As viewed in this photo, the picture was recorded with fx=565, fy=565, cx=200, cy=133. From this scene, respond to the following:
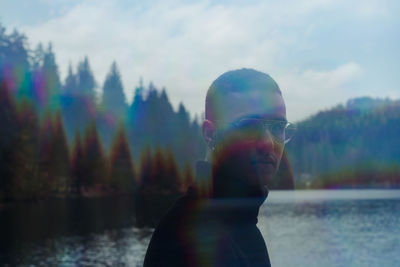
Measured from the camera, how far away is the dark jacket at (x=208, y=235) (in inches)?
43.6

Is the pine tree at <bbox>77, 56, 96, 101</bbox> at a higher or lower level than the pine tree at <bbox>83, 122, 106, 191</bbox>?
higher

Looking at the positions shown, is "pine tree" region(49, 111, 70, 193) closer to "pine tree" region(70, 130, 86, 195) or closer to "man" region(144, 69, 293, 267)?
"pine tree" region(70, 130, 86, 195)

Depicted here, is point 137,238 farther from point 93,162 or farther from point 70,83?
point 70,83

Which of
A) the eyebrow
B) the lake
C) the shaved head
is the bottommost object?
the lake

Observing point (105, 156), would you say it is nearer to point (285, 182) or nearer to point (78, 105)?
point (78, 105)

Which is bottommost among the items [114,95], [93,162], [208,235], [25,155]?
[208,235]

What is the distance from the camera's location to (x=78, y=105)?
123625mm

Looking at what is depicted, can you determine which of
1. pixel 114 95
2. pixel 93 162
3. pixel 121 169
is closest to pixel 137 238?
pixel 93 162

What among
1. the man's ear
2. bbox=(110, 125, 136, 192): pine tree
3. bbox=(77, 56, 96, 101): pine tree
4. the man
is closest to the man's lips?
the man

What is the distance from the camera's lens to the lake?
34.7 m

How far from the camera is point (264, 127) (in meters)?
1.22

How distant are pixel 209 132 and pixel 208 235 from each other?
243 millimetres

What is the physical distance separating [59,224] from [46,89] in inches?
2384

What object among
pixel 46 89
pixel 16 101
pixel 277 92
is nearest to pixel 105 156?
pixel 46 89
